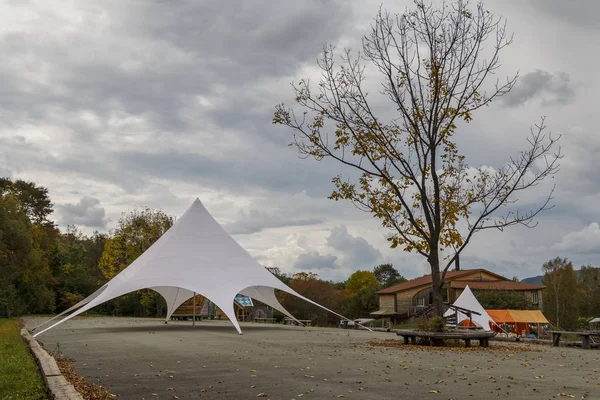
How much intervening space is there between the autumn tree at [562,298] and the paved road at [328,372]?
43897 millimetres

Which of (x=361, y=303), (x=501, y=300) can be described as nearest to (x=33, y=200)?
(x=361, y=303)

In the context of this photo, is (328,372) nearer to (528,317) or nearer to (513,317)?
(513,317)

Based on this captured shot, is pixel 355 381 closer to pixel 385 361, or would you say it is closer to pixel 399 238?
pixel 385 361

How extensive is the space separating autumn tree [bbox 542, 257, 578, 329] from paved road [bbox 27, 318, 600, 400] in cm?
4390

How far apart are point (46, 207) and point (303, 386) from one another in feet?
165

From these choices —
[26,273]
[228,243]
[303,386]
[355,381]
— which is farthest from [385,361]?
[26,273]

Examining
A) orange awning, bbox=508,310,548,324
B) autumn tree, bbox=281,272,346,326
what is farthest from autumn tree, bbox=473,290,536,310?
autumn tree, bbox=281,272,346,326

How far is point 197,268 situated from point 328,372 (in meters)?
12.4

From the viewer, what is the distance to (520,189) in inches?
615

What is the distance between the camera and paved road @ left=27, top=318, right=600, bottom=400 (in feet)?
21.9

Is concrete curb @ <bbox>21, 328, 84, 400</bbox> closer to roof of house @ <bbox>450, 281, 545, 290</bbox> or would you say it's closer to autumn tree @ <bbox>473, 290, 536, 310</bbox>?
autumn tree @ <bbox>473, 290, 536, 310</bbox>

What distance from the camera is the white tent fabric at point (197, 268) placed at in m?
18.9

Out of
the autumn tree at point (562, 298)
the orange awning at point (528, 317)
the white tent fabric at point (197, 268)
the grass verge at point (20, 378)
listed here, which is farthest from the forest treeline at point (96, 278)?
the grass verge at point (20, 378)

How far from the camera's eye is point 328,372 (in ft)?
27.5
